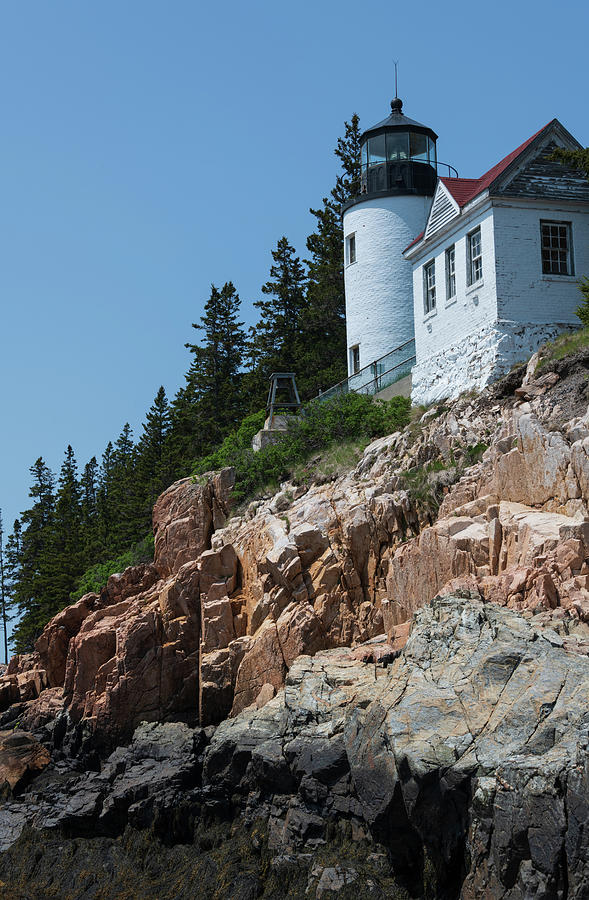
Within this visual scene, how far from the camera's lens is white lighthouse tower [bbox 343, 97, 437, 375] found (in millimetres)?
32312

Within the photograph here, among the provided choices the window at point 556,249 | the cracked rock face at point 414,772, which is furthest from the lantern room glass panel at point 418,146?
the cracked rock face at point 414,772

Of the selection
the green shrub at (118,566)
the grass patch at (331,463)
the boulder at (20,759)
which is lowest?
the boulder at (20,759)

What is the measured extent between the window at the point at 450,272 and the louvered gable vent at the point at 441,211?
78 cm

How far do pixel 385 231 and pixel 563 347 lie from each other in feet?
40.4

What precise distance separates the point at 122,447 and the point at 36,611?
25.2 m

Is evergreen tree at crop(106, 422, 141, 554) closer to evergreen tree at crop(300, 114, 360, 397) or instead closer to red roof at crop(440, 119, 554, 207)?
evergreen tree at crop(300, 114, 360, 397)

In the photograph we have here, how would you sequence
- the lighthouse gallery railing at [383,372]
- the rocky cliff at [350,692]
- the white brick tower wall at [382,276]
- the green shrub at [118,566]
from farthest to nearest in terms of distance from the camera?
the white brick tower wall at [382,276]
the green shrub at [118,566]
the lighthouse gallery railing at [383,372]
the rocky cliff at [350,692]

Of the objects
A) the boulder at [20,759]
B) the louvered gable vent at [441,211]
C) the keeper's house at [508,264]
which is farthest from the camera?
the louvered gable vent at [441,211]

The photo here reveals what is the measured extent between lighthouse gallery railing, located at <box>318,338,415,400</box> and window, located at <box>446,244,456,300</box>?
2.86m

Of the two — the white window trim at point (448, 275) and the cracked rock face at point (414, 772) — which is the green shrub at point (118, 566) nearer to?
the cracked rock face at point (414, 772)

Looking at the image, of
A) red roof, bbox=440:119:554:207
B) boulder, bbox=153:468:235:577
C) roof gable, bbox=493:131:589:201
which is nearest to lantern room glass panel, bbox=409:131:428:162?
red roof, bbox=440:119:554:207

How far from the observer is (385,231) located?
32.8 m

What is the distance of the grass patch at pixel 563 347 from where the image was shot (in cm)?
2147

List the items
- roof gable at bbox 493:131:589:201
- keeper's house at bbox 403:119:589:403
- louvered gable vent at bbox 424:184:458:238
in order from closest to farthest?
keeper's house at bbox 403:119:589:403 → roof gable at bbox 493:131:589:201 → louvered gable vent at bbox 424:184:458:238
